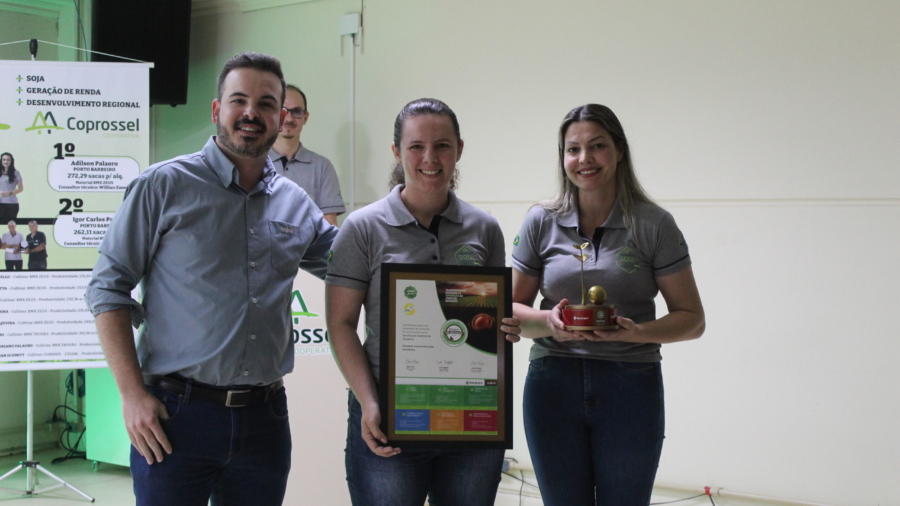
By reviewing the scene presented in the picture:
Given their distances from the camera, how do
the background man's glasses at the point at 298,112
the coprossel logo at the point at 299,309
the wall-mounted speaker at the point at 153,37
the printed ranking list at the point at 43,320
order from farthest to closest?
the wall-mounted speaker at the point at 153,37 → the background man's glasses at the point at 298,112 → the printed ranking list at the point at 43,320 → the coprossel logo at the point at 299,309

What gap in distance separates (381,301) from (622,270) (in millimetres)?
685

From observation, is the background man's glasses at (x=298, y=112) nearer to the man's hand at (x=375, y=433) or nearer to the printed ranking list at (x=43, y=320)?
the printed ranking list at (x=43, y=320)

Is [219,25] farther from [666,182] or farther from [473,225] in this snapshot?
[473,225]

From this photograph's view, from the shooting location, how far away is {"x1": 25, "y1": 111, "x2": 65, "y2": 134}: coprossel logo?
13.0 ft

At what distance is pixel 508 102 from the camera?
4430mm

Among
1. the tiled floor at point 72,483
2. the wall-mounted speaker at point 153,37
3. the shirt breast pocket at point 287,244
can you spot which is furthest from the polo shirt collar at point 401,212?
the wall-mounted speaker at point 153,37

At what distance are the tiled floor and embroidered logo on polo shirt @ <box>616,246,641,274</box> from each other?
341 centimetres

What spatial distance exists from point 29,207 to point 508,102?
277 cm

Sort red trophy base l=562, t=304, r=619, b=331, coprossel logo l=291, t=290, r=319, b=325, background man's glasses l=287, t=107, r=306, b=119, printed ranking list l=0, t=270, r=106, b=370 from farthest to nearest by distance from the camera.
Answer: background man's glasses l=287, t=107, r=306, b=119, printed ranking list l=0, t=270, r=106, b=370, coprossel logo l=291, t=290, r=319, b=325, red trophy base l=562, t=304, r=619, b=331

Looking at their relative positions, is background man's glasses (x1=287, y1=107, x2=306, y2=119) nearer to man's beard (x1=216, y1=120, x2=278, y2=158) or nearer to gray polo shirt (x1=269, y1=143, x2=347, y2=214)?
gray polo shirt (x1=269, y1=143, x2=347, y2=214)

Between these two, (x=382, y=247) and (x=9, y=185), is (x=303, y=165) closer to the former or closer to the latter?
(x=9, y=185)

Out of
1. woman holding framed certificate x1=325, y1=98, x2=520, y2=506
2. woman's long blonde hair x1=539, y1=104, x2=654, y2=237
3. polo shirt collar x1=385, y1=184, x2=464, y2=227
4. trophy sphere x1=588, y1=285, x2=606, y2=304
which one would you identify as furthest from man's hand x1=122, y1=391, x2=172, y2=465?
woman's long blonde hair x1=539, y1=104, x2=654, y2=237

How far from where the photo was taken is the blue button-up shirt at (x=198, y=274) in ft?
5.70

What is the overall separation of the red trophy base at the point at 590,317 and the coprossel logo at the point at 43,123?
3393 mm
